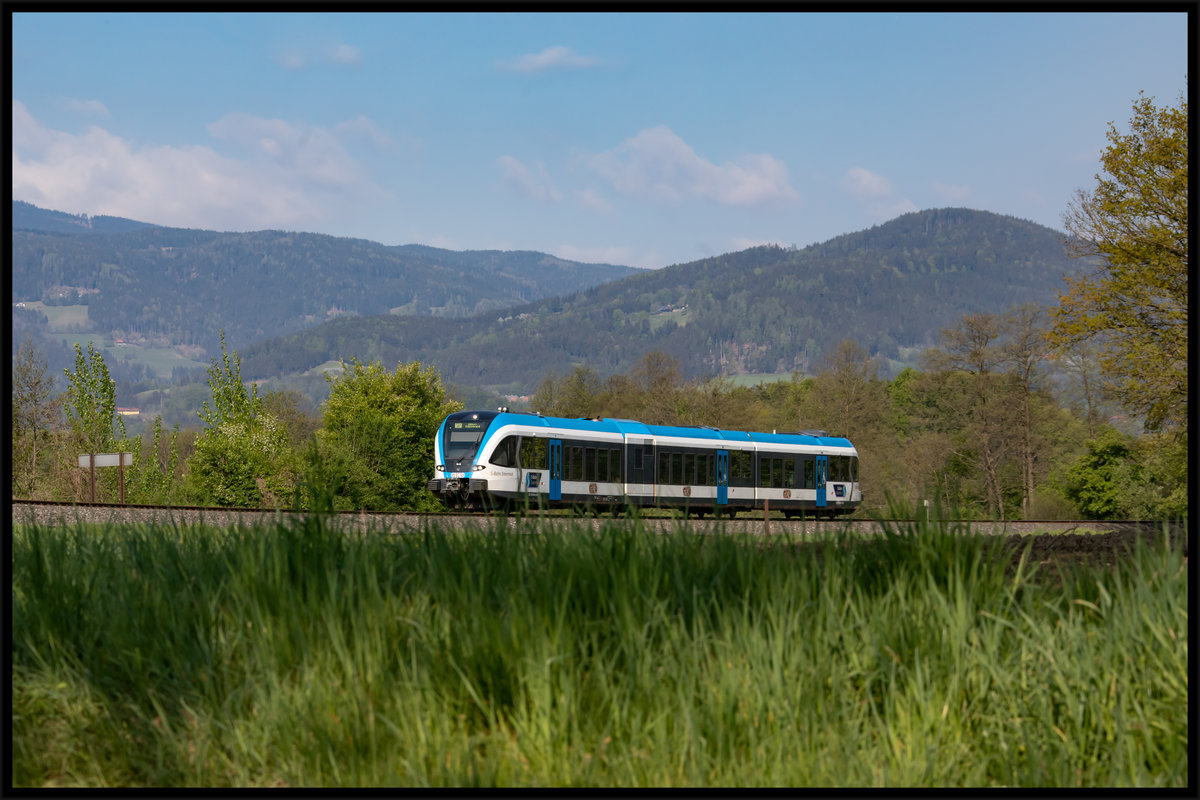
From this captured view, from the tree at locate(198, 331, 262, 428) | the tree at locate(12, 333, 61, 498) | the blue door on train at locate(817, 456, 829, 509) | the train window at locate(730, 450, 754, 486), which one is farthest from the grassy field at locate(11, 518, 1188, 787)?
the tree at locate(198, 331, 262, 428)

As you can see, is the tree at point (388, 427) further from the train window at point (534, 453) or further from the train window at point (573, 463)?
the train window at point (573, 463)

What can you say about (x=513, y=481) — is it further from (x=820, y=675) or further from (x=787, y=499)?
(x=820, y=675)

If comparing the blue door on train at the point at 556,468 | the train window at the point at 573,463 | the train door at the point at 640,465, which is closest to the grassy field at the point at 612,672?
the blue door on train at the point at 556,468

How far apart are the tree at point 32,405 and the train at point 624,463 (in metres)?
30.1

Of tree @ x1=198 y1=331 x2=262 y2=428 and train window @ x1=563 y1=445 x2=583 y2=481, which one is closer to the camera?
train window @ x1=563 y1=445 x2=583 y2=481

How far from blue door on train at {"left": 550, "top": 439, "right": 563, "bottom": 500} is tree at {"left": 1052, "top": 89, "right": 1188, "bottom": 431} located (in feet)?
50.5

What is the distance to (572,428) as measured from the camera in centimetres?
2905

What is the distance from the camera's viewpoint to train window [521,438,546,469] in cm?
2858

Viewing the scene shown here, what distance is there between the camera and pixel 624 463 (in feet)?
98.8

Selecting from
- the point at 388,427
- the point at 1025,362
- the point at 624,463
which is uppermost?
the point at 1025,362

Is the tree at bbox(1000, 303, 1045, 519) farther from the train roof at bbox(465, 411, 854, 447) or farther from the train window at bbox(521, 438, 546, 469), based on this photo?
the train window at bbox(521, 438, 546, 469)

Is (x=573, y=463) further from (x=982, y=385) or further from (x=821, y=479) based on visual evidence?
(x=982, y=385)

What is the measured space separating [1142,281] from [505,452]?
18.5 metres

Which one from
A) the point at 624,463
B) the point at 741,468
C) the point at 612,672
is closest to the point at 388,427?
the point at 741,468
